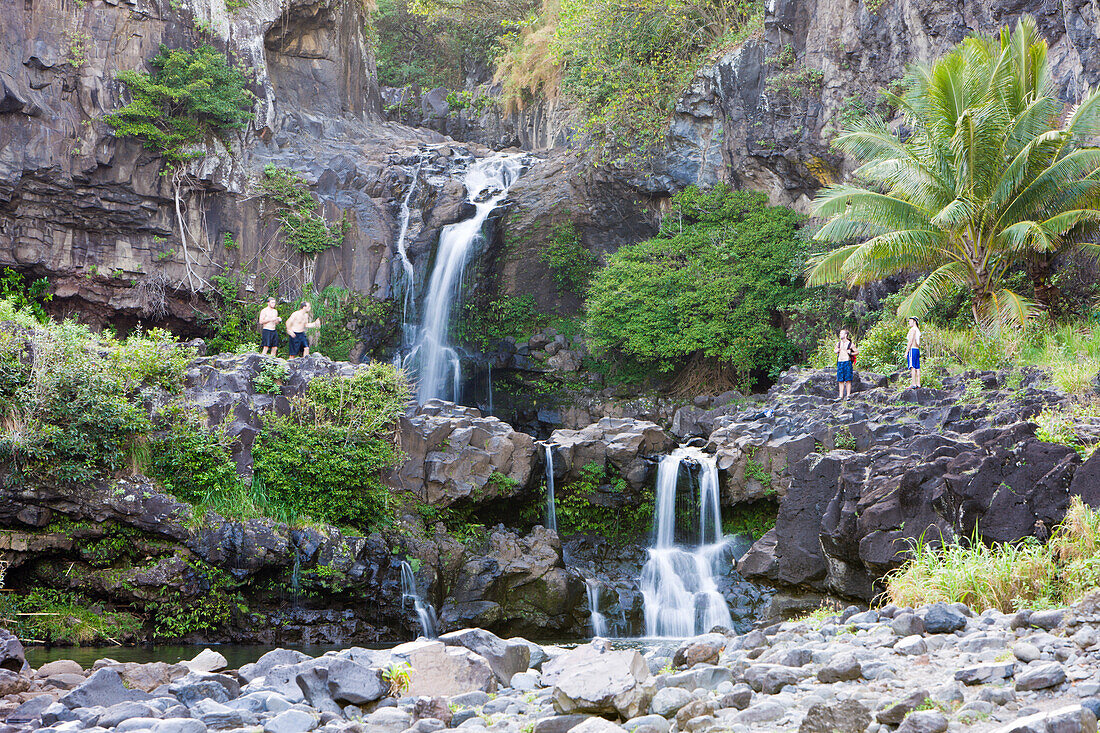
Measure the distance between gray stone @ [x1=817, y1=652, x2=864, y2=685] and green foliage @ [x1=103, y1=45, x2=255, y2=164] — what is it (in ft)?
76.8

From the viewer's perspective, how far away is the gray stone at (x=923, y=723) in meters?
3.44

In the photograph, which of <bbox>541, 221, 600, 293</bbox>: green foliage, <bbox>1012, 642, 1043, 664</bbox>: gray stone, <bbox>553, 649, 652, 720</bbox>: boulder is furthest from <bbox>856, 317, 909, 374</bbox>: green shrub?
<bbox>553, 649, 652, 720</bbox>: boulder

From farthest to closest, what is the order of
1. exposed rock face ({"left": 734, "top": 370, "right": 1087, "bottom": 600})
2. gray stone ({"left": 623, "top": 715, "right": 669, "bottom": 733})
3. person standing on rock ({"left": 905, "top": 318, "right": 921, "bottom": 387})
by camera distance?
person standing on rock ({"left": 905, "top": 318, "right": 921, "bottom": 387})
exposed rock face ({"left": 734, "top": 370, "right": 1087, "bottom": 600})
gray stone ({"left": 623, "top": 715, "right": 669, "bottom": 733})

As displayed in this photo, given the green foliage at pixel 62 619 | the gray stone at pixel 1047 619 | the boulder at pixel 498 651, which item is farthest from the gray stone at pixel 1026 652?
the green foliage at pixel 62 619

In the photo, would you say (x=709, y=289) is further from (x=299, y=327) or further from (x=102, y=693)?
(x=102, y=693)

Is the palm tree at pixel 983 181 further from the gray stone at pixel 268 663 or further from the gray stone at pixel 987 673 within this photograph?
the gray stone at pixel 268 663

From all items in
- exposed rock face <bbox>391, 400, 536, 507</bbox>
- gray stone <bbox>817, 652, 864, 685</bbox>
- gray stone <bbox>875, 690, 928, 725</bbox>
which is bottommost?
gray stone <bbox>817, 652, 864, 685</bbox>

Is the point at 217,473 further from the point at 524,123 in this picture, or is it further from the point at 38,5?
the point at 524,123

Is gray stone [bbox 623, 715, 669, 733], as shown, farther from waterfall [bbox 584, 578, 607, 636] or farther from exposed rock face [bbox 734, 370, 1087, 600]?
waterfall [bbox 584, 578, 607, 636]

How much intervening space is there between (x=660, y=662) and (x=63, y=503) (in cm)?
1041

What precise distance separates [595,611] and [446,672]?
32.3 feet

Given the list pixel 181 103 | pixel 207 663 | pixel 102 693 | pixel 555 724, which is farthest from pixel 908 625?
pixel 181 103

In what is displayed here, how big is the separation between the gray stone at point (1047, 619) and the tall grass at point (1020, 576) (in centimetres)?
116

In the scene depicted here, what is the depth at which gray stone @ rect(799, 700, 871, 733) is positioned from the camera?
3.67 meters
